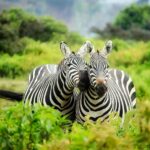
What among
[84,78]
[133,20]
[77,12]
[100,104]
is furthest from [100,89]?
[77,12]

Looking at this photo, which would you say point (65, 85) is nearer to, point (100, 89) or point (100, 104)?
point (100, 104)

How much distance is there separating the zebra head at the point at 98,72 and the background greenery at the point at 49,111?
0.89 m

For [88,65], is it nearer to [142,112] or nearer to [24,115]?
[24,115]

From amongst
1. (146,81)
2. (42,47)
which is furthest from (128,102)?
(42,47)

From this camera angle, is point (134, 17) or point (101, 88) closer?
point (101, 88)

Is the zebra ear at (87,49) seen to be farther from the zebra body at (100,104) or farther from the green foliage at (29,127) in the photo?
the green foliage at (29,127)

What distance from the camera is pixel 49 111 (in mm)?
5723

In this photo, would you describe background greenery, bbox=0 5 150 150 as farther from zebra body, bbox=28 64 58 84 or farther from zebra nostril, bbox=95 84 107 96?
zebra body, bbox=28 64 58 84

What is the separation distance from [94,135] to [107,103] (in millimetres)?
4767

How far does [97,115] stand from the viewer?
30.9 feet

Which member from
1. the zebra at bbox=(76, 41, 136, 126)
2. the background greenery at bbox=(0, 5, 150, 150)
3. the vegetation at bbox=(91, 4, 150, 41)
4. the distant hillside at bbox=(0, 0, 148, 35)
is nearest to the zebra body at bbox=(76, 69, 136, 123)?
the zebra at bbox=(76, 41, 136, 126)

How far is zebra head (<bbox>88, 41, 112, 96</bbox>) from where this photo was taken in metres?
9.02

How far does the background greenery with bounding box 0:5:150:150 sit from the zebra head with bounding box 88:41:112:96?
888mm

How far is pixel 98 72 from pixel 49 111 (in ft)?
11.3
